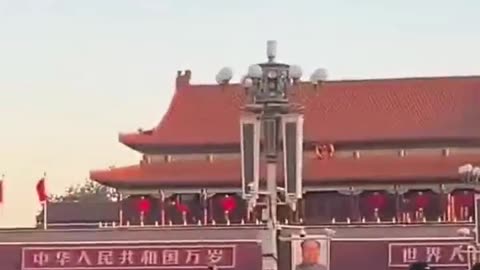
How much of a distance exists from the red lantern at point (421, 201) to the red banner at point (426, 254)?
3402mm

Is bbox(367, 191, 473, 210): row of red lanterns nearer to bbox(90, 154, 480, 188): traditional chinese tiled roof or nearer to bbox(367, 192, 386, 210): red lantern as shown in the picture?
bbox(367, 192, 386, 210): red lantern

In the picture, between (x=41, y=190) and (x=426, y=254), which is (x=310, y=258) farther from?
(x=41, y=190)

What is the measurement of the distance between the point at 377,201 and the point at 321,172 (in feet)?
4.44

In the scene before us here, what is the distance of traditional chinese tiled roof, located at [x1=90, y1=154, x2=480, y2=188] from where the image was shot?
30.0 m

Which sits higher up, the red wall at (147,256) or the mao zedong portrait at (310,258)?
the mao zedong portrait at (310,258)

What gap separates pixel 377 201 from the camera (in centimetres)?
3014

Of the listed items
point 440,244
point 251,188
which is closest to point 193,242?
point 440,244

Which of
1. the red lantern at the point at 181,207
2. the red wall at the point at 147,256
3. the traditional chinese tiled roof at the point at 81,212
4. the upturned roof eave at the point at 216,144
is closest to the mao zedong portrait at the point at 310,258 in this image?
the red wall at the point at 147,256

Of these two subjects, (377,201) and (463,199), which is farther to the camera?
(377,201)

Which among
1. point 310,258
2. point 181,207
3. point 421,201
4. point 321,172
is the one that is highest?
point 321,172

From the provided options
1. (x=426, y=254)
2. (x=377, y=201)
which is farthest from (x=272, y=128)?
(x=377, y=201)

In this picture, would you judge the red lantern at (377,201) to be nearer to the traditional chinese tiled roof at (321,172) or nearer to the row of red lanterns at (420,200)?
the row of red lanterns at (420,200)

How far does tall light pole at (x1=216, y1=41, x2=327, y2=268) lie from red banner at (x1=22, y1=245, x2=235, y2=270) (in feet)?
40.5

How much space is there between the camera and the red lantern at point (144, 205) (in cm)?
3083
